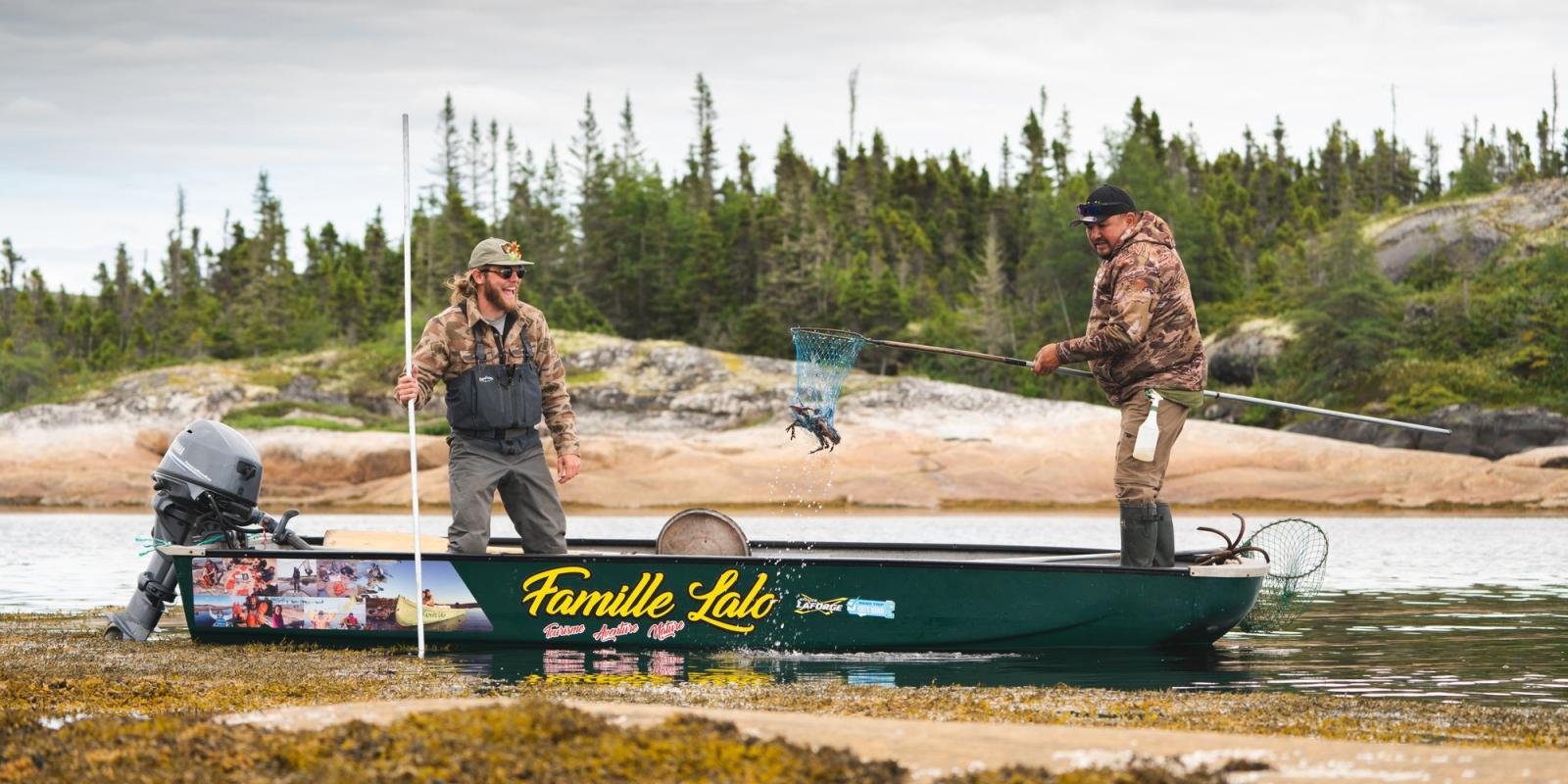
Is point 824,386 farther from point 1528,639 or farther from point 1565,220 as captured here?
point 1565,220

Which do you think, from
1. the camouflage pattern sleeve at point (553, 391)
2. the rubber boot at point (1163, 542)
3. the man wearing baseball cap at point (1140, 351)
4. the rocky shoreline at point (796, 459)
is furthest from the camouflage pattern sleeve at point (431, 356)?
the rocky shoreline at point (796, 459)

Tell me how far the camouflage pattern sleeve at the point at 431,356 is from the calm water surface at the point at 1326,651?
4.78ft

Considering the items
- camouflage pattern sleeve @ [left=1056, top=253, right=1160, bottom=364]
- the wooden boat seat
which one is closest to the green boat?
the wooden boat seat

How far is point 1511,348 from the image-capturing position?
143 feet

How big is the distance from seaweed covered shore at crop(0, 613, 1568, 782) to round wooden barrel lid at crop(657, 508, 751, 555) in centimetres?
166

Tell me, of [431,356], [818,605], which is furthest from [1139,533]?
[431,356]

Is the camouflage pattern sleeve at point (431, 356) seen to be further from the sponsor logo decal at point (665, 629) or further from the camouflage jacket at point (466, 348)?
the sponsor logo decal at point (665, 629)

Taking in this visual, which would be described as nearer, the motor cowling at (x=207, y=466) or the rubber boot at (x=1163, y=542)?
the rubber boot at (x=1163, y=542)

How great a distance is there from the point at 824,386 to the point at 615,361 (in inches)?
1386

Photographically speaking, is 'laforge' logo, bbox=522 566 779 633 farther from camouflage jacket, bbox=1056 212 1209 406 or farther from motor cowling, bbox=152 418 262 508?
camouflage jacket, bbox=1056 212 1209 406

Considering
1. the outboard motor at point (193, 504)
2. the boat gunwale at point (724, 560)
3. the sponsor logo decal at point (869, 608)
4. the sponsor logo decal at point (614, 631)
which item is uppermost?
the outboard motor at point (193, 504)

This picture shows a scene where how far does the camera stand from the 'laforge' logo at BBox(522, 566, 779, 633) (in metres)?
8.72

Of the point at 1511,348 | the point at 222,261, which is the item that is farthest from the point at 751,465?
the point at 222,261

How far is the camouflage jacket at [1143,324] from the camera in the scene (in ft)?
27.8
